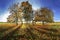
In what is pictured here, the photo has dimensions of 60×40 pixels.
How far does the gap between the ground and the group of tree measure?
103 mm

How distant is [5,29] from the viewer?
268 centimetres

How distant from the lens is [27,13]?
8.98 ft

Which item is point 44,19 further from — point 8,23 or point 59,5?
point 8,23

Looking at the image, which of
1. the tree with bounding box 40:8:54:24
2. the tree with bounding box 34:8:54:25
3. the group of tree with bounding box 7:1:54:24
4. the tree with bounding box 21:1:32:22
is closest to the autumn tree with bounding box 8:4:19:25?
the group of tree with bounding box 7:1:54:24

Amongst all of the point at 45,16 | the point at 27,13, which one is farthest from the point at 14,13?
the point at 45,16

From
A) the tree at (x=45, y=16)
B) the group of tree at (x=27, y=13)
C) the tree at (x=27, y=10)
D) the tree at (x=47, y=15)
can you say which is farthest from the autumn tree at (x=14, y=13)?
the tree at (x=47, y=15)

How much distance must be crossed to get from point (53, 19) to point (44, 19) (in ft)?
0.50

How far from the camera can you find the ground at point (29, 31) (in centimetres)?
266

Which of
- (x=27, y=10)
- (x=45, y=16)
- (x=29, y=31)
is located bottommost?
(x=29, y=31)

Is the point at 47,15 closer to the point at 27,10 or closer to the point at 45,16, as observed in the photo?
the point at 45,16

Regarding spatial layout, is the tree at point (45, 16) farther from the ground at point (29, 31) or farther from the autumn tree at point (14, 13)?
the autumn tree at point (14, 13)

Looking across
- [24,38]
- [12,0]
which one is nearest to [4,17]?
[12,0]

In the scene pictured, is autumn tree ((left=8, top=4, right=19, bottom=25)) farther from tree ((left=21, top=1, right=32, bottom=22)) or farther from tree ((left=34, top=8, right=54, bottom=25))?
tree ((left=34, top=8, right=54, bottom=25))

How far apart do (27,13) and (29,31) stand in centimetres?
31
